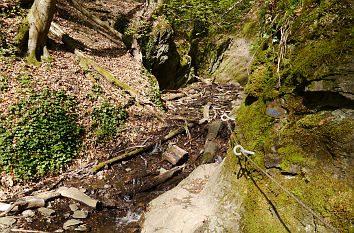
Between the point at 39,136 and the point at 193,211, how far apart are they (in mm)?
5220

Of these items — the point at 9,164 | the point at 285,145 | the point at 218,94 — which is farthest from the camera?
the point at 218,94

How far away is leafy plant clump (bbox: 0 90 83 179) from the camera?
17.4 ft

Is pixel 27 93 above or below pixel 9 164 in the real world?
above

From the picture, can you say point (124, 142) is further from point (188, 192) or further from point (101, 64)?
point (101, 64)

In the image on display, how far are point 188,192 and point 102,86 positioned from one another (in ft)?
21.4

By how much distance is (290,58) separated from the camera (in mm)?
2617

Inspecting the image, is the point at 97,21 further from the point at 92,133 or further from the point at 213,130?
the point at 213,130

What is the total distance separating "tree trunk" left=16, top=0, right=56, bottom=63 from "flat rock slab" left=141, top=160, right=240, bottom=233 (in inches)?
303

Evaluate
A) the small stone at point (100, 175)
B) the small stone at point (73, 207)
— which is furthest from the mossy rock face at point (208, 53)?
the small stone at point (73, 207)

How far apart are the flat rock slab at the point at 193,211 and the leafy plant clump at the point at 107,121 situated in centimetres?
379

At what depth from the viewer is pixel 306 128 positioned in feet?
7.64

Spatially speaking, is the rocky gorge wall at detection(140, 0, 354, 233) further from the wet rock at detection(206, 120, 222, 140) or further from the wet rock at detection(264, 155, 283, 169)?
the wet rock at detection(206, 120, 222, 140)

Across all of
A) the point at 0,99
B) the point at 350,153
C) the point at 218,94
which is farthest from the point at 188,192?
the point at 218,94

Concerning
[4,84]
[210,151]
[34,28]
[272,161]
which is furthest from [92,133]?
[272,161]
